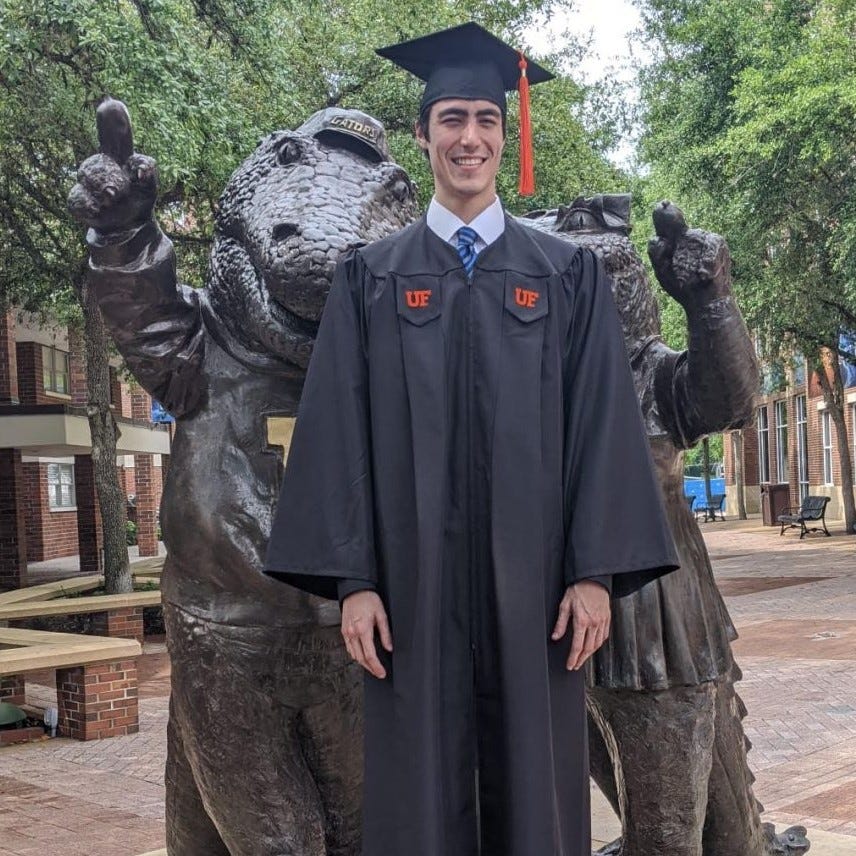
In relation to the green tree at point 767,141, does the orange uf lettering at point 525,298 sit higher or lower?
lower

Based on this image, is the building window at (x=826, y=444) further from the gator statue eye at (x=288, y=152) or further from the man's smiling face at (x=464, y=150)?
the man's smiling face at (x=464, y=150)

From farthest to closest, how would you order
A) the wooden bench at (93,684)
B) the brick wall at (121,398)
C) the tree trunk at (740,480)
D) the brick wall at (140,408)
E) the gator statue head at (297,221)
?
the tree trunk at (740,480) < the brick wall at (140,408) < the brick wall at (121,398) < the wooden bench at (93,684) < the gator statue head at (297,221)

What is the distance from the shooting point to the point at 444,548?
2.36 m

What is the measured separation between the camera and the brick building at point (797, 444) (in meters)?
29.5

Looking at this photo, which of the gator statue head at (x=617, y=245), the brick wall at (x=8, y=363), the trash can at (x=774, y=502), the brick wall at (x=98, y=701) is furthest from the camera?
the trash can at (x=774, y=502)

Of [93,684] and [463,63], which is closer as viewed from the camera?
[463,63]

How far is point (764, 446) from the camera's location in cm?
3784

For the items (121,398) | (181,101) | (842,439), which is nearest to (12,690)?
(181,101)

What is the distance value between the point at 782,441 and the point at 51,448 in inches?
934

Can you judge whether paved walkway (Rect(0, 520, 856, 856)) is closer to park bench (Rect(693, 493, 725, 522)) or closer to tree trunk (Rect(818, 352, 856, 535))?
tree trunk (Rect(818, 352, 856, 535))

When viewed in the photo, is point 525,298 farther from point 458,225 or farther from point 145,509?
point 145,509

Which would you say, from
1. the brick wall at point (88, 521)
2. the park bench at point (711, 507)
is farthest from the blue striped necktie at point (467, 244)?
the park bench at point (711, 507)

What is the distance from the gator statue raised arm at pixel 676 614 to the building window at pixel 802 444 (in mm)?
30466

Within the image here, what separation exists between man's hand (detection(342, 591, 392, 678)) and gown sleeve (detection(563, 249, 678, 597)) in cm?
38
